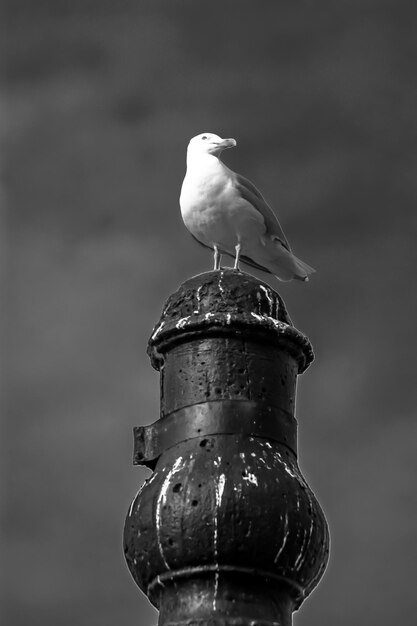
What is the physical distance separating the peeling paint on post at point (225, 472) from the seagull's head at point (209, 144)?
17.0ft

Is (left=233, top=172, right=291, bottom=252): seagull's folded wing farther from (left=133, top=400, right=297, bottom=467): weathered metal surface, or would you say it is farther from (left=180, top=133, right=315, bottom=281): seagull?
(left=133, top=400, right=297, bottom=467): weathered metal surface

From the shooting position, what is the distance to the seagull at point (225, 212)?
9508 millimetres

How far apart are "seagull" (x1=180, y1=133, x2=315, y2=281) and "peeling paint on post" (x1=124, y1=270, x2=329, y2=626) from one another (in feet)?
13.7

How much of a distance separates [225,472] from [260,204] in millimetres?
5689

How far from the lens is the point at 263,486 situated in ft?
14.5

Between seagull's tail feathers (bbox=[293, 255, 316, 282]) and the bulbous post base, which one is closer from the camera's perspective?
the bulbous post base

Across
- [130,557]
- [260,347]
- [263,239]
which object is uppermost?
[263,239]

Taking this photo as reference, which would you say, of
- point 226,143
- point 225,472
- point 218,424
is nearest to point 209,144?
point 226,143

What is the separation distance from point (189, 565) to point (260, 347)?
3.35 feet

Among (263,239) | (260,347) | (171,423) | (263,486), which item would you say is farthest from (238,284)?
(263,239)

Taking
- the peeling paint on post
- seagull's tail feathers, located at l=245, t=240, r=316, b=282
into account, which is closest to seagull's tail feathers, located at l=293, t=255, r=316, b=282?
seagull's tail feathers, located at l=245, t=240, r=316, b=282

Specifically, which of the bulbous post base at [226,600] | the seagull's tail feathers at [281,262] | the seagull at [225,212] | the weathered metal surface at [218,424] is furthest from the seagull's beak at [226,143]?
the bulbous post base at [226,600]

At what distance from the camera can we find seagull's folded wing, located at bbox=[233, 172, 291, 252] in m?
9.73

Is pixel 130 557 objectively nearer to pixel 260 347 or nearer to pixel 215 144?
pixel 260 347
